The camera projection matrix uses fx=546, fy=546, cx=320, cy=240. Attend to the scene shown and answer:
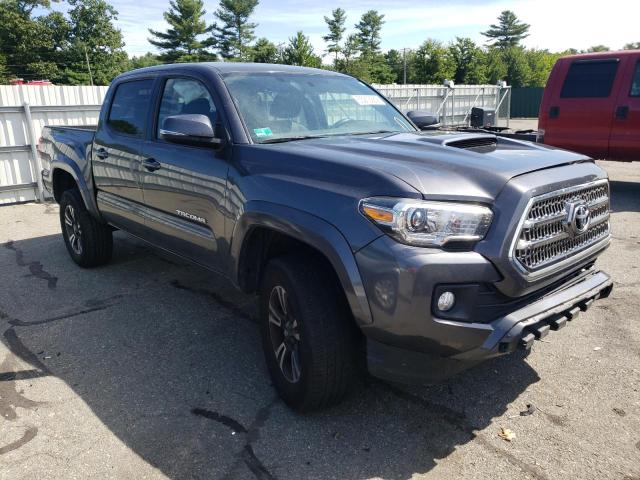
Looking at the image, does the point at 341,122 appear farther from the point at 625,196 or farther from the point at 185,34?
the point at 185,34

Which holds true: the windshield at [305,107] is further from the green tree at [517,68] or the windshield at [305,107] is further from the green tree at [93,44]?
the green tree at [93,44]

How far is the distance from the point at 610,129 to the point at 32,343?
8.46 metres

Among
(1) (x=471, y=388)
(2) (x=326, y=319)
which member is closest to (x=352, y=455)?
(2) (x=326, y=319)

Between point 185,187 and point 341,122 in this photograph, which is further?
point 341,122

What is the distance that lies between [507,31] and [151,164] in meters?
94.3

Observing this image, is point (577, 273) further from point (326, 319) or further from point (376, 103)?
point (376, 103)

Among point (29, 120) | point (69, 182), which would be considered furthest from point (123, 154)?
point (29, 120)

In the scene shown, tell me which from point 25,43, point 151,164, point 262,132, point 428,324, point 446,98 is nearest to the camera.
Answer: point 428,324

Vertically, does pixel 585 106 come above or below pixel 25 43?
below

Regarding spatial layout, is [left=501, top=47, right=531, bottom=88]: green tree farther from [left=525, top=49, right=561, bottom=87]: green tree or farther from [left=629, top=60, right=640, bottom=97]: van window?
[left=629, top=60, right=640, bottom=97]: van window

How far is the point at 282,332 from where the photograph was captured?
3070 mm

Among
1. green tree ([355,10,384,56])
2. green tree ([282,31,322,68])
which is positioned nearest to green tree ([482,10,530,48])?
green tree ([355,10,384,56])

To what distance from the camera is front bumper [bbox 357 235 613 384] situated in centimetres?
231

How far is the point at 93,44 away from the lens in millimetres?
68250
